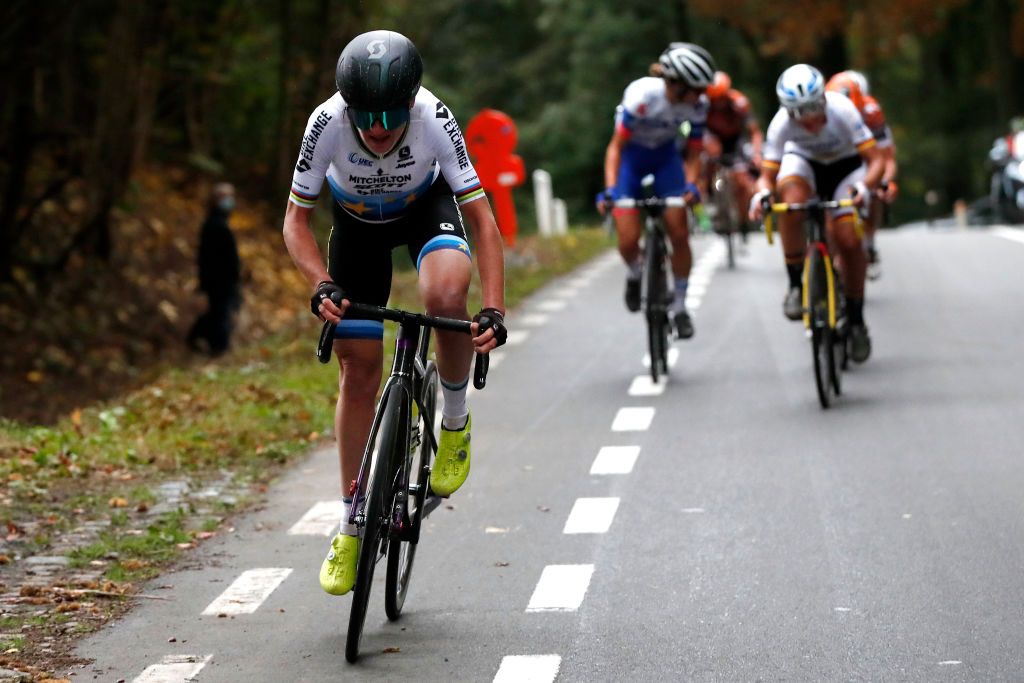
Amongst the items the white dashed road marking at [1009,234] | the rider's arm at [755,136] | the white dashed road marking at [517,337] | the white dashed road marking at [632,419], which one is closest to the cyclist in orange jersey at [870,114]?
the white dashed road marking at [632,419]

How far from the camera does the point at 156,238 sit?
24.7 meters

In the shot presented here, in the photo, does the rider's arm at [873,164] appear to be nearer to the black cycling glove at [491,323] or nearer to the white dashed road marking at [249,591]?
the white dashed road marking at [249,591]

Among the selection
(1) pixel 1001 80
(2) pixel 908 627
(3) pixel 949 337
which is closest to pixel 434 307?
(2) pixel 908 627

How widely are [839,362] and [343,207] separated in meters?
5.63

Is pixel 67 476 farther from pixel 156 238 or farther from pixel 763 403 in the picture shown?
pixel 156 238

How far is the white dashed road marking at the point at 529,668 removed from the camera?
599 cm

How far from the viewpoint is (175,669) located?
20.7ft

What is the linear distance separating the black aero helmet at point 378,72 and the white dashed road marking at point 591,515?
8.93ft

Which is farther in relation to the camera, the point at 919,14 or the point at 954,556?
the point at 919,14

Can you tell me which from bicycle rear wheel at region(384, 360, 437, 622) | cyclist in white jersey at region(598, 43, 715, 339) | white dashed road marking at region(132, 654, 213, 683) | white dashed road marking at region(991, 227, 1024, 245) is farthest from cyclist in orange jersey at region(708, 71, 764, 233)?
white dashed road marking at region(132, 654, 213, 683)

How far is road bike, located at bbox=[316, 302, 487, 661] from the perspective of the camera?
6176mm

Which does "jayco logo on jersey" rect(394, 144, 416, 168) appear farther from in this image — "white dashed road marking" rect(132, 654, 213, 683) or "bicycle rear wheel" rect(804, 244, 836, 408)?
"bicycle rear wheel" rect(804, 244, 836, 408)

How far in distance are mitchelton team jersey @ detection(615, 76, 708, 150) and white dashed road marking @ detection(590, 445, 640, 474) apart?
10.4ft

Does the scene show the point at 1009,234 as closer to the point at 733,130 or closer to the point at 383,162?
the point at 733,130
